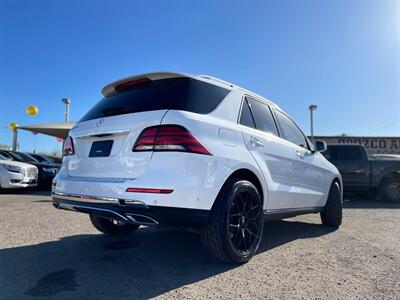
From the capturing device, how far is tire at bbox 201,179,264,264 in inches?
118

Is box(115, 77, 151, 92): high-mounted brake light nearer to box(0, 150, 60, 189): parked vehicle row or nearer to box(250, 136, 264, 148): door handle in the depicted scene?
box(250, 136, 264, 148): door handle

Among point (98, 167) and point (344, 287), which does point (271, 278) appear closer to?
point (344, 287)

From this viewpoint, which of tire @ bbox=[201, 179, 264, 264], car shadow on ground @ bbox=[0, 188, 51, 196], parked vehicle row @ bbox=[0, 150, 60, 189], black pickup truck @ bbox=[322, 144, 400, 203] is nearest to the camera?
tire @ bbox=[201, 179, 264, 264]

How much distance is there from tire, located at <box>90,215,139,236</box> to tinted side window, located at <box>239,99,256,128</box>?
214 centimetres

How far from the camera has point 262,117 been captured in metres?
4.06

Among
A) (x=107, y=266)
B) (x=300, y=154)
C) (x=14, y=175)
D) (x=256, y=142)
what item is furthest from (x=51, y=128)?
(x=256, y=142)

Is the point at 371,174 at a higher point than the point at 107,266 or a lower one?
higher

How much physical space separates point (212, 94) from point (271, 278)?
178 centimetres

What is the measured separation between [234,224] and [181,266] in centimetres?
64

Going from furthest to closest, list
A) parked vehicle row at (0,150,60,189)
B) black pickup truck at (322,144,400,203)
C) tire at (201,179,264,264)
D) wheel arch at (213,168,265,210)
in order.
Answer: parked vehicle row at (0,150,60,189) → black pickup truck at (322,144,400,203) → wheel arch at (213,168,265,210) → tire at (201,179,264,264)

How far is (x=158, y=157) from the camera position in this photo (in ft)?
9.04

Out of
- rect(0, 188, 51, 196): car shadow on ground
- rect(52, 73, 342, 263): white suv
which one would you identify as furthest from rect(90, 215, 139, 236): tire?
rect(0, 188, 51, 196): car shadow on ground

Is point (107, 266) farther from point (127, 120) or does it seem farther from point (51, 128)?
point (51, 128)

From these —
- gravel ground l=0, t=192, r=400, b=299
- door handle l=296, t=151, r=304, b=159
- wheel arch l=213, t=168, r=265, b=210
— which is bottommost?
gravel ground l=0, t=192, r=400, b=299
